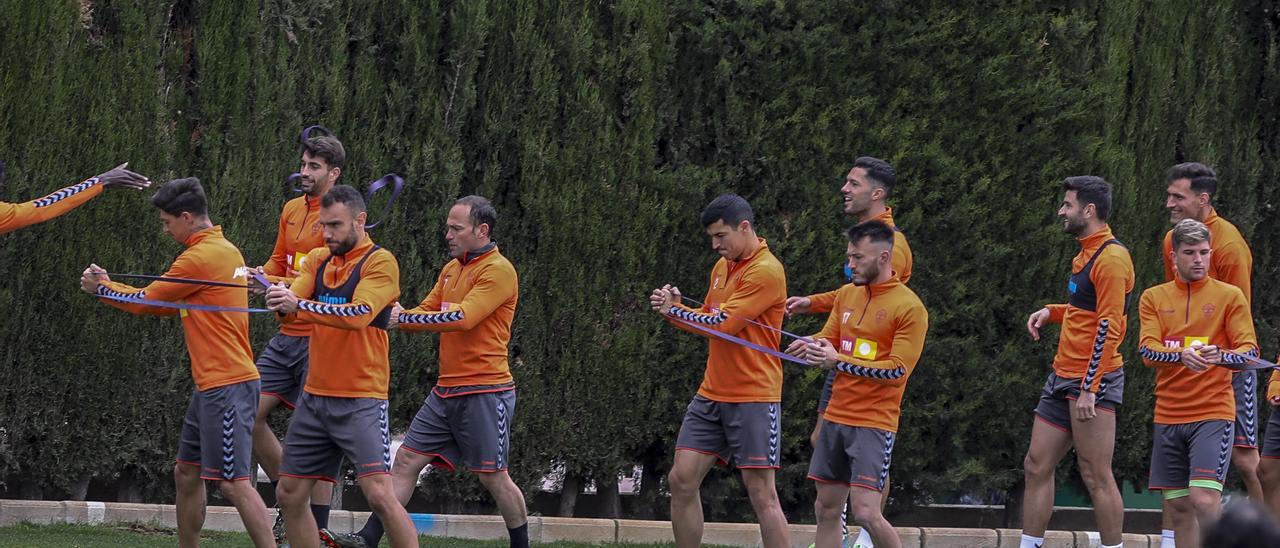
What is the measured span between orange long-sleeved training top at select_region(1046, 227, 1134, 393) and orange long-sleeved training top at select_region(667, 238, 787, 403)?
5.33 ft

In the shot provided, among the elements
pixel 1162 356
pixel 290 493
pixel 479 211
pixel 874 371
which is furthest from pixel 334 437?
pixel 1162 356

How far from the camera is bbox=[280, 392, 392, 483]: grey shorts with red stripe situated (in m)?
6.74

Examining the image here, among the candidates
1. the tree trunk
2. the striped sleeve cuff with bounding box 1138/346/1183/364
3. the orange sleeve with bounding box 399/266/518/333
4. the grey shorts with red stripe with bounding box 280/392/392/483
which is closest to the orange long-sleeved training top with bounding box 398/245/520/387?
the orange sleeve with bounding box 399/266/518/333

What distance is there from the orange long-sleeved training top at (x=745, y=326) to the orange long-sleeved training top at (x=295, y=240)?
6.74 feet

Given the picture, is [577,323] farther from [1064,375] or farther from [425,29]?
[1064,375]

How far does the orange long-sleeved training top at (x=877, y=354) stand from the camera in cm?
695

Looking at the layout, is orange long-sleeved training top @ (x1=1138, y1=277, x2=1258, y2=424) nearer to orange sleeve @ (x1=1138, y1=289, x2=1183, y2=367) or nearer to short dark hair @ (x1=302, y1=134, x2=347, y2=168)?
orange sleeve @ (x1=1138, y1=289, x2=1183, y2=367)

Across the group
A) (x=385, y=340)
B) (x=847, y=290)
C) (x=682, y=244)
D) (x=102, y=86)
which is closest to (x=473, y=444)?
(x=385, y=340)

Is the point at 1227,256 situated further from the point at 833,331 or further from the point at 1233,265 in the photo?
the point at 833,331

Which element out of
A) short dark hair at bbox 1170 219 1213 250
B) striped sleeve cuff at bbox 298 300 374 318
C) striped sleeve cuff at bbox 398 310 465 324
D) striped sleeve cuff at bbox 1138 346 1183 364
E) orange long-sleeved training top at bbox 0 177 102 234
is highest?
short dark hair at bbox 1170 219 1213 250

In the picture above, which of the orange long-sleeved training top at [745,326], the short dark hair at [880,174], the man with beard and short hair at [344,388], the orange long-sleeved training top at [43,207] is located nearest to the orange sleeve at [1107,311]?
the short dark hair at [880,174]

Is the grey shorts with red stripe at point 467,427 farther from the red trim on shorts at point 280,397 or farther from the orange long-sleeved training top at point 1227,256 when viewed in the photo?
the orange long-sleeved training top at point 1227,256

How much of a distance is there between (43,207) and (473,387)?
230cm

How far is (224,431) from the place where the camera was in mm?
→ 6887
